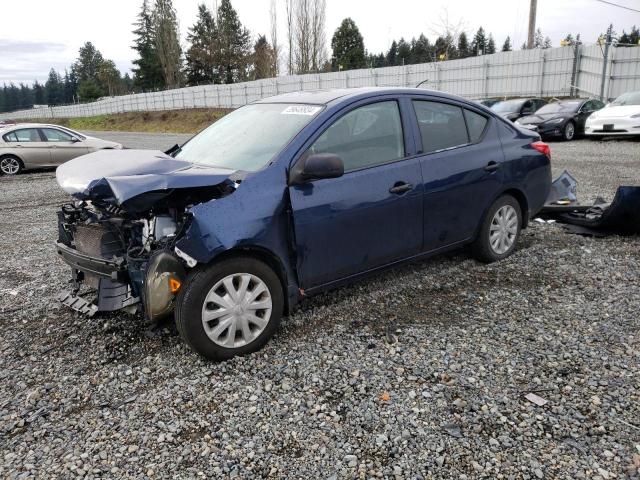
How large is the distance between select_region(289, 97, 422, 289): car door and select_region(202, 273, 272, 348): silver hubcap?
366 mm

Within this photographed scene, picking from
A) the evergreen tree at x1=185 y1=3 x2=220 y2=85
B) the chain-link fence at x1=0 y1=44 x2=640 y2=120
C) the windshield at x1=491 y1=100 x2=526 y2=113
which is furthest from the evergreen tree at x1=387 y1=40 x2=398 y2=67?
the windshield at x1=491 y1=100 x2=526 y2=113

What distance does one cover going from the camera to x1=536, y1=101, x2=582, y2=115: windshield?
17016 millimetres

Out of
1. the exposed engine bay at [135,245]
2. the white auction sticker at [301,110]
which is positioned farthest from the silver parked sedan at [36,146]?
the white auction sticker at [301,110]

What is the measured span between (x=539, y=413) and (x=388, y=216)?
1.75m

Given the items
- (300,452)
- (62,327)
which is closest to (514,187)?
(300,452)

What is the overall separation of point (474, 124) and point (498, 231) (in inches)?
42.7

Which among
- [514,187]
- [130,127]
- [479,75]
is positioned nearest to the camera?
[514,187]

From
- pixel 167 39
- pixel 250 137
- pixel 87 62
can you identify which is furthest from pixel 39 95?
pixel 250 137

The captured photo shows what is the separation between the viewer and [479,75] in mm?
28234

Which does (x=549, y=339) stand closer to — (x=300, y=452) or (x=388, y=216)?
(x=388, y=216)

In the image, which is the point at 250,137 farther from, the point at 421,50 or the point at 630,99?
the point at 421,50

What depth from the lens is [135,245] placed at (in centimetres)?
335

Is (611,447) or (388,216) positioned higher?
(388,216)

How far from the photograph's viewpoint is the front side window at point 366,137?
3.72m
